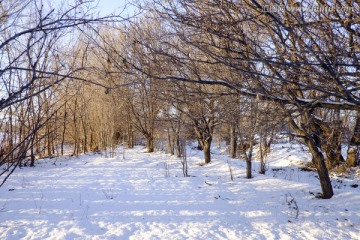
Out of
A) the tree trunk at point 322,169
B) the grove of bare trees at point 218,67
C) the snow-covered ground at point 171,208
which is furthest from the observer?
the tree trunk at point 322,169

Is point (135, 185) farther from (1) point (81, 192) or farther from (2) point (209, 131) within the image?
(2) point (209, 131)

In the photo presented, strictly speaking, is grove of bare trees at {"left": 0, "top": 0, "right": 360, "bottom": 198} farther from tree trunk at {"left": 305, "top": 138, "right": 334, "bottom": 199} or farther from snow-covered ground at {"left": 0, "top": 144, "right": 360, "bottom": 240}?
snow-covered ground at {"left": 0, "top": 144, "right": 360, "bottom": 240}

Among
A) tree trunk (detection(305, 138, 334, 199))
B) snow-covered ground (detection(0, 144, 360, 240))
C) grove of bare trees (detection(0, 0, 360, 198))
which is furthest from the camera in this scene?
tree trunk (detection(305, 138, 334, 199))

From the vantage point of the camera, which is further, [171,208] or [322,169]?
[322,169]

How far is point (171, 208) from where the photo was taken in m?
4.96

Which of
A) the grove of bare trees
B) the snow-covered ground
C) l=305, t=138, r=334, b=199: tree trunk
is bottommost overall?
the snow-covered ground

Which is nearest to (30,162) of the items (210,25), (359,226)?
(210,25)

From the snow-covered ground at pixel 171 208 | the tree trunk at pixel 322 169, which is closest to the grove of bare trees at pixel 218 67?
the tree trunk at pixel 322 169

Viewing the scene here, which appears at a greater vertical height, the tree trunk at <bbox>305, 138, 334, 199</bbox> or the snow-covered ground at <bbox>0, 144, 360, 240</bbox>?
the tree trunk at <bbox>305, 138, 334, 199</bbox>

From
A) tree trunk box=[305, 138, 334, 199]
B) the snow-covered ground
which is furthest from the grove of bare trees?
the snow-covered ground

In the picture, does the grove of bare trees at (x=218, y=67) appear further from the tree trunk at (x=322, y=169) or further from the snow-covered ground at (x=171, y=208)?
the snow-covered ground at (x=171, y=208)

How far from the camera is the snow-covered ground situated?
154 inches

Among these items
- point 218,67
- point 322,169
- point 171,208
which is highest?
point 218,67

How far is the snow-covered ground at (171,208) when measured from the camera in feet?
12.8
